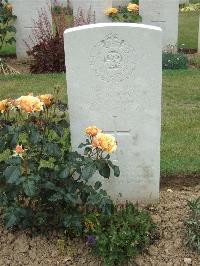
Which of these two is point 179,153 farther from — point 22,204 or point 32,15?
point 32,15

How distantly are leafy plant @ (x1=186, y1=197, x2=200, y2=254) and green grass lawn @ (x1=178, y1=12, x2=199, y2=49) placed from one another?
26.0 ft

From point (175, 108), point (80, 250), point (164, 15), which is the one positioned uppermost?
point (164, 15)

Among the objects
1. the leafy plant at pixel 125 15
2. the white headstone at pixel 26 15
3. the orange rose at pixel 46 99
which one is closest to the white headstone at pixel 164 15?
the leafy plant at pixel 125 15

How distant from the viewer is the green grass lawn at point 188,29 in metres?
11.7

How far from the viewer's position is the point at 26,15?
9.77 meters

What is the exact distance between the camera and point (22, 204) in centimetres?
364

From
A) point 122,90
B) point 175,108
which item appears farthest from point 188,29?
point 122,90

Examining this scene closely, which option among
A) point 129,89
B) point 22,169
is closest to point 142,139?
point 129,89

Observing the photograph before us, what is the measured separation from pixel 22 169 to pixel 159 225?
1083mm

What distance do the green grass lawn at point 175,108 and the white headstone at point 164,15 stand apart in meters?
1.70

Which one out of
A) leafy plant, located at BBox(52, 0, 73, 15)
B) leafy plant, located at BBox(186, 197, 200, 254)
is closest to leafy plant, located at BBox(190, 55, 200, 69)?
leafy plant, located at BBox(52, 0, 73, 15)

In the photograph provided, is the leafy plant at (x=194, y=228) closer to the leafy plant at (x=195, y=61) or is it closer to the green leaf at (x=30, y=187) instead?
the green leaf at (x=30, y=187)

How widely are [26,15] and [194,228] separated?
7.13m

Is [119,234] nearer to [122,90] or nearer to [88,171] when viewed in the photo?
[88,171]
